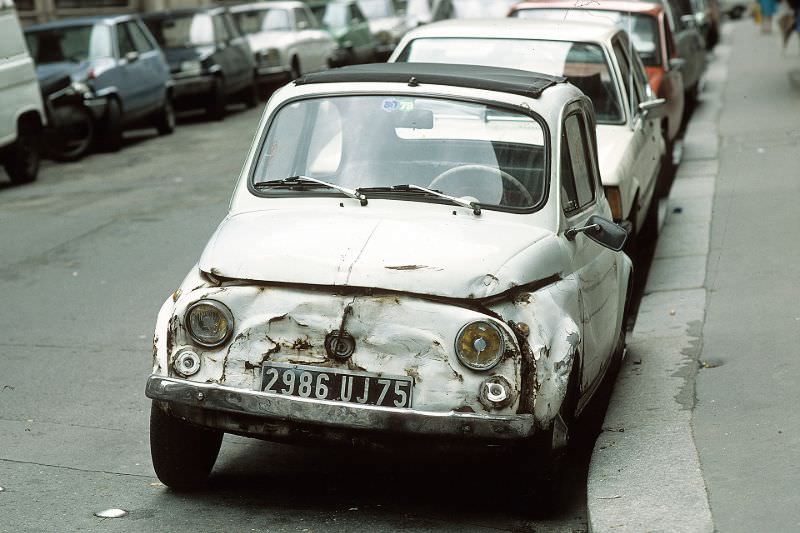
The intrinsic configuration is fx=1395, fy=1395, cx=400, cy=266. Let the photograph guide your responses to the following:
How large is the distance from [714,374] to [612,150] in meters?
2.54

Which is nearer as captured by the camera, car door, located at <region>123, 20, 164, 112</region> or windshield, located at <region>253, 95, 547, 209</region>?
windshield, located at <region>253, 95, 547, 209</region>

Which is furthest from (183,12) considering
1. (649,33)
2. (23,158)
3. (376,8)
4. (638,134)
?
(638,134)

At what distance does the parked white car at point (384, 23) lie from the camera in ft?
103

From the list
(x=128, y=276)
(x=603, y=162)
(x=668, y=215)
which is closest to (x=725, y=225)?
(x=668, y=215)

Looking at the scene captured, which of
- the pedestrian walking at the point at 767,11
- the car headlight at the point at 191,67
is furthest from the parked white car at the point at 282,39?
the pedestrian walking at the point at 767,11

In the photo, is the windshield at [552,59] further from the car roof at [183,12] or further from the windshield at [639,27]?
the car roof at [183,12]

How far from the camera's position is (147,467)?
5.81 metres

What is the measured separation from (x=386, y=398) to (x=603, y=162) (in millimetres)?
3995

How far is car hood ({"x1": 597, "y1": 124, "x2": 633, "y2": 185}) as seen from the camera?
8.34 m

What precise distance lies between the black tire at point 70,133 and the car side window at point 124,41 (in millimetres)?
1355

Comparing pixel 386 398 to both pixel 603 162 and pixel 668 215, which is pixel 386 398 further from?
pixel 668 215

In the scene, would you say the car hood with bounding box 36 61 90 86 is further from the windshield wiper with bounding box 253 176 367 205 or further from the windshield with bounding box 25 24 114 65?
the windshield wiper with bounding box 253 176 367 205

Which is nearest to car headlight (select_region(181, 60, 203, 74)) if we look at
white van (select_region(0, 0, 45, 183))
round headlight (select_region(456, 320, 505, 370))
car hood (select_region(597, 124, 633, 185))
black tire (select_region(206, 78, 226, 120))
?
black tire (select_region(206, 78, 226, 120))

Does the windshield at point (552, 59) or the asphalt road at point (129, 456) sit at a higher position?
the windshield at point (552, 59)
